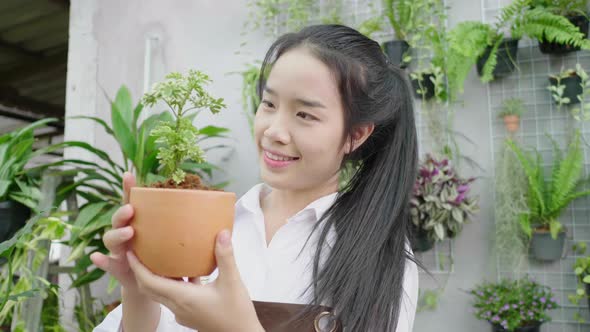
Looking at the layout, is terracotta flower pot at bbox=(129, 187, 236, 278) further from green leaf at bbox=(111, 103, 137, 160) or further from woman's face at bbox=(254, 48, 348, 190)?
green leaf at bbox=(111, 103, 137, 160)

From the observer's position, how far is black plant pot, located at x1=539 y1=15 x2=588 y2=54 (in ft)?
6.70

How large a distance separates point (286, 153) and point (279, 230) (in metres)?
0.21

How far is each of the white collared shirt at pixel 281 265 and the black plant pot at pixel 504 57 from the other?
144 cm

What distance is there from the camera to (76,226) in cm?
197

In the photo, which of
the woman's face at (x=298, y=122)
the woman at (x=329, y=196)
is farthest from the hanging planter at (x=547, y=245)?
the woman's face at (x=298, y=122)

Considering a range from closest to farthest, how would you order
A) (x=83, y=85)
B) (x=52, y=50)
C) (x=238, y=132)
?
(x=238, y=132) < (x=83, y=85) < (x=52, y=50)

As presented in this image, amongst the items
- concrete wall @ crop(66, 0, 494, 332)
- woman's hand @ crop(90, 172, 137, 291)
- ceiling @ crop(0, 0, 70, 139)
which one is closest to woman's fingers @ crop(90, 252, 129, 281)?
woman's hand @ crop(90, 172, 137, 291)

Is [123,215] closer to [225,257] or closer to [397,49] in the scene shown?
[225,257]

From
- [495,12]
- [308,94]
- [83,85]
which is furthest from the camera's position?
[83,85]

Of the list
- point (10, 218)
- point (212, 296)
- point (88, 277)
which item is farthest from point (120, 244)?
point (88, 277)

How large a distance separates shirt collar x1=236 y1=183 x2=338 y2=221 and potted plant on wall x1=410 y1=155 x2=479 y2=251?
109 centimetres

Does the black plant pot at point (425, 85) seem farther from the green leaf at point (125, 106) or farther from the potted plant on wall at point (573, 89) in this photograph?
the green leaf at point (125, 106)

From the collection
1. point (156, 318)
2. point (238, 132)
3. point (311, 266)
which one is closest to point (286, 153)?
point (311, 266)

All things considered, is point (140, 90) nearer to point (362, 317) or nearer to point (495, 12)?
point (495, 12)
